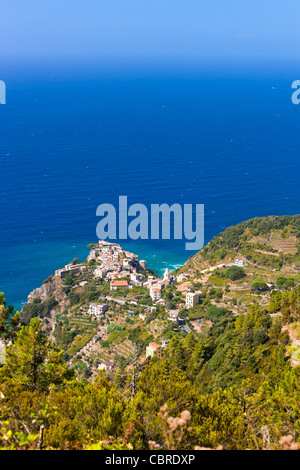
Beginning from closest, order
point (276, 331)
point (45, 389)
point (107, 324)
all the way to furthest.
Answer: point (45, 389)
point (276, 331)
point (107, 324)

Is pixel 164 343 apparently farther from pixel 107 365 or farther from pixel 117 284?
pixel 117 284

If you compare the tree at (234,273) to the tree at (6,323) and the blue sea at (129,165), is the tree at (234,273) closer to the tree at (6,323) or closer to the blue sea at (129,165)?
the blue sea at (129,165)

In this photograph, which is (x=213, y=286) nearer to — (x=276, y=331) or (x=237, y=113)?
(x=276, y=331)

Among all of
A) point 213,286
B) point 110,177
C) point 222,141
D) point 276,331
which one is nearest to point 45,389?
point 276,331

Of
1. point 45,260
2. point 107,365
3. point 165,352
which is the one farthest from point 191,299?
point 45,260

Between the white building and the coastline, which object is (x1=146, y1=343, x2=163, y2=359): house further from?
the coastline
